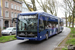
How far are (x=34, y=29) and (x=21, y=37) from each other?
1.37 m

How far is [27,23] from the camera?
11.5m

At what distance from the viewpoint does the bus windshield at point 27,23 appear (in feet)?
37.1

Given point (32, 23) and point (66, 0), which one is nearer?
point (32, 23)

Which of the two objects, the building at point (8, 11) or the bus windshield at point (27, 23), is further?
the building at point (8, 11)

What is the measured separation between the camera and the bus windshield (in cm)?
1130

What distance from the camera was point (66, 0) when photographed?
25062mm

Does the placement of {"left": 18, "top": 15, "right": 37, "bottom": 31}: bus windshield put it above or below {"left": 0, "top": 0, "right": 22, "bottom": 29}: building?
below

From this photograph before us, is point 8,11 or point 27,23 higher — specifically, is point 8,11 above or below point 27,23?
above

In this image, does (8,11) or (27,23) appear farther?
(8,11)

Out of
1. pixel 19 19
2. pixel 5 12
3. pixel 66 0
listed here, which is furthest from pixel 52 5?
pixel 19 19

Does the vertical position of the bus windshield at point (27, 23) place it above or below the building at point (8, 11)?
below

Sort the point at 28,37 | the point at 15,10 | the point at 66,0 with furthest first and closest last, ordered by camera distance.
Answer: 1. the point at 15,10
2. the point at 66,0
3. the point at 28,37

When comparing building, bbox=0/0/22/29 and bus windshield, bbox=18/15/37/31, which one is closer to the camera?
bus windshield, bbox=18/15/37/31

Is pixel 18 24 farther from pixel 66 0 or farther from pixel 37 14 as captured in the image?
pixel 66 0
